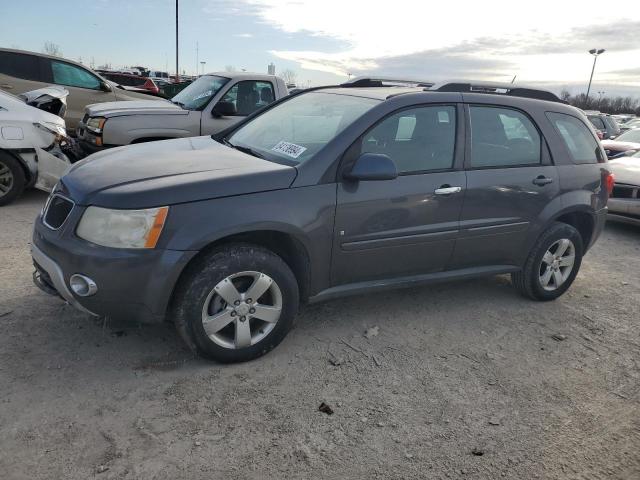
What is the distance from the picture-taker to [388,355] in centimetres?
362

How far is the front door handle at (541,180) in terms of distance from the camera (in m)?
4.30

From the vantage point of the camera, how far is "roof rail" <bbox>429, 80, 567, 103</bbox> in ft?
13.9

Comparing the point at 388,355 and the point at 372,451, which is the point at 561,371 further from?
the point at 372,451

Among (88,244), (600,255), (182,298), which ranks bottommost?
(600,255)

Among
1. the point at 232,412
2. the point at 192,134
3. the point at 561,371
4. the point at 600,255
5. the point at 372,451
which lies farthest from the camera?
the point at 192,134

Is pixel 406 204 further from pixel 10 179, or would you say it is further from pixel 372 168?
pixel 10 179

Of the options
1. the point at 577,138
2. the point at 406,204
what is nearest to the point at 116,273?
the point at 406,204

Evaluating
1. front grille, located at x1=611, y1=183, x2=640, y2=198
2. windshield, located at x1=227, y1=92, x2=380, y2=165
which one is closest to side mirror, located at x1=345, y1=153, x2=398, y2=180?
windshield, located at x1=227, y1=92, x2=380, y2=165

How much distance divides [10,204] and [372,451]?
588 cm

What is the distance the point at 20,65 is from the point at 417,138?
9.14 meters

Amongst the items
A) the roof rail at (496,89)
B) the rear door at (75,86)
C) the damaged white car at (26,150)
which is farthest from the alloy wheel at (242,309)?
the rear door at (75,86)

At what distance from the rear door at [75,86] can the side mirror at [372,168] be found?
8.45m

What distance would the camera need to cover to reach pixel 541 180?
434cm

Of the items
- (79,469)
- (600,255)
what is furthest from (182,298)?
(600,255)
